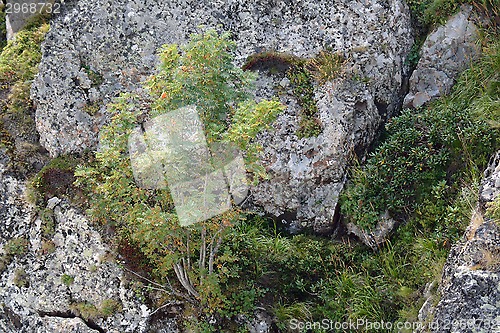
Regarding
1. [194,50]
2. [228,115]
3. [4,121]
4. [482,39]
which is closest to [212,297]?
[228,115]

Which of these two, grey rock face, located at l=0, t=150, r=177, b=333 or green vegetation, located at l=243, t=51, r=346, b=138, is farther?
green vegetation, located at l=243, t=51, r=346, b=138

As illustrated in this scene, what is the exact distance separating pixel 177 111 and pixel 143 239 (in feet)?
4.83

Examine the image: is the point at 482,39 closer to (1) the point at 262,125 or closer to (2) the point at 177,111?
(1) the point at 262,125

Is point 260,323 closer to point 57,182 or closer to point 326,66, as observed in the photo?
point 57,182

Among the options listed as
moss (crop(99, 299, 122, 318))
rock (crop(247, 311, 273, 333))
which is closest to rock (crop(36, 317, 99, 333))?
moss (crop(99, 299, 122, 318))

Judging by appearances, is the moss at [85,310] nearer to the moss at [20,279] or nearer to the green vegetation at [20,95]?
the moss at [20,279]

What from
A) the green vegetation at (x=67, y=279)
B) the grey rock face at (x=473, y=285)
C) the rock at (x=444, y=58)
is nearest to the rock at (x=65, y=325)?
the green vegetation at (x=67, y=279)

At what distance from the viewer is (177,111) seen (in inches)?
219

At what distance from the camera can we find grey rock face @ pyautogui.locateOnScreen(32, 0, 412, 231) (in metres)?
7.39

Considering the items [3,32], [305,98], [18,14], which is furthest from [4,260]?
[305,98]

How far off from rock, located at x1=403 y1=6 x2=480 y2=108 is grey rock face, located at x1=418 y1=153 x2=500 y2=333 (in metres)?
2.91

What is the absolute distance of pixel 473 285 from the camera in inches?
175
